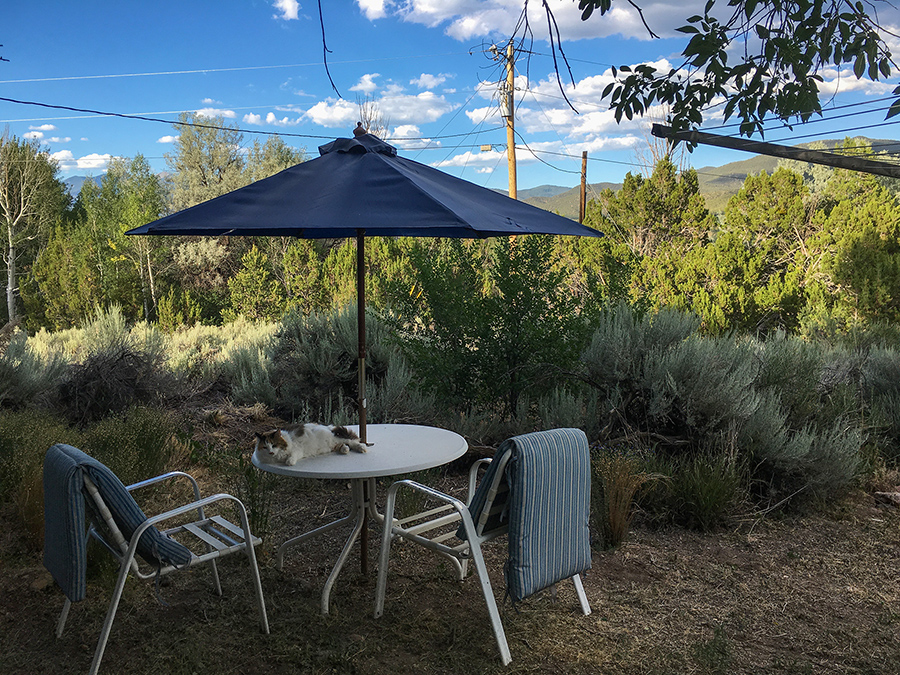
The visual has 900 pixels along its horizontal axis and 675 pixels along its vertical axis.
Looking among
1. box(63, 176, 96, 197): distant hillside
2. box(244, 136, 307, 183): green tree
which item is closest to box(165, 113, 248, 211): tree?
box(244, 136, 307, 183): green tree

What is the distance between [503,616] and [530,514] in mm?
723

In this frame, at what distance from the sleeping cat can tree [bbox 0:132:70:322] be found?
2750 cm

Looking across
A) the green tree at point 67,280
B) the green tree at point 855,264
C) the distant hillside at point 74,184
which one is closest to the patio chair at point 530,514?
the green tree at point 855,264

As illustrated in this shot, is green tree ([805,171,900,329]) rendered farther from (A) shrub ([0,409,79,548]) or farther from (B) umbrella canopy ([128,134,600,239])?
(A) shrub ([0,409,79,548])

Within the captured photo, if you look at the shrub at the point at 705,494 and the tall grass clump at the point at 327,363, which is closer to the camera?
the shrub at the point at 705,494

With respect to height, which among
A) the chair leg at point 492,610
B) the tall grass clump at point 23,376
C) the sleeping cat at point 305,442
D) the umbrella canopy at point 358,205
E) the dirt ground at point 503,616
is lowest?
the dirt ground at point 503,616

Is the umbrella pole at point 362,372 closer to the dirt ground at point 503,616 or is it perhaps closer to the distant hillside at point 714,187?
the dirt ground at point 503,616

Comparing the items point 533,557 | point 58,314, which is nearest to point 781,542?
point 533,557

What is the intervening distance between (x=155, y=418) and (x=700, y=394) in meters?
4.17

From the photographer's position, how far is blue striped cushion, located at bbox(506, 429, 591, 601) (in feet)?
8.30

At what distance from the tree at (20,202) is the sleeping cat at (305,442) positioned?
27.5 meters

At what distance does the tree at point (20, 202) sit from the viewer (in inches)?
1011

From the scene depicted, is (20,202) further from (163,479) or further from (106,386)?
(163,479)

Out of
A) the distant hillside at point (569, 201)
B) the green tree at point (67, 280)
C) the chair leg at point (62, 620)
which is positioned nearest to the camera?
the chair leg at point (62, 620)
